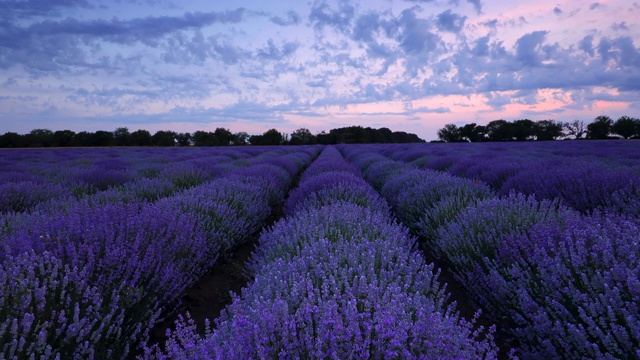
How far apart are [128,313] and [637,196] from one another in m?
4.36

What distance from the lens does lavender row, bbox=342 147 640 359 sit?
1.61 meters

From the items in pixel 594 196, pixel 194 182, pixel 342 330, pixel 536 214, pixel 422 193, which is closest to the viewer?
pixel 342 330

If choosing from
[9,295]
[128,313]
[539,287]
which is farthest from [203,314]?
[539,287]

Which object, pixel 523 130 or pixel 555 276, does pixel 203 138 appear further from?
pixel 555 276

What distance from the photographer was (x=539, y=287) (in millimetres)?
2119

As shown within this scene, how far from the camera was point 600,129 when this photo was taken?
4150 cm

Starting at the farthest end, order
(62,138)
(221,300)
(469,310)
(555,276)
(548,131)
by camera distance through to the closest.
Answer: (548,131) < (62,138) < (221,300) < (469,310) < (555,276)

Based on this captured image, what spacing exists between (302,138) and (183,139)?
17348 millimetres

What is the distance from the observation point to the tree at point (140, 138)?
45.4m

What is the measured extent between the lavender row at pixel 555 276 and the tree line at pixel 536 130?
149ft

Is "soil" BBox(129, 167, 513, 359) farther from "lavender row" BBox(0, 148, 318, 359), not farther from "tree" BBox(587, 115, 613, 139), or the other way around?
"tree" BBox(587, 115, 613, 139)

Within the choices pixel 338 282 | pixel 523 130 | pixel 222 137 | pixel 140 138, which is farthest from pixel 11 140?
pixel 523 130

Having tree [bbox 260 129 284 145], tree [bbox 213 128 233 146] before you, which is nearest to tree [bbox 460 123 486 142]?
tree [bbox 260 129 284 145]

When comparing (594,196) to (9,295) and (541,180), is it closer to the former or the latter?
(541,180)
